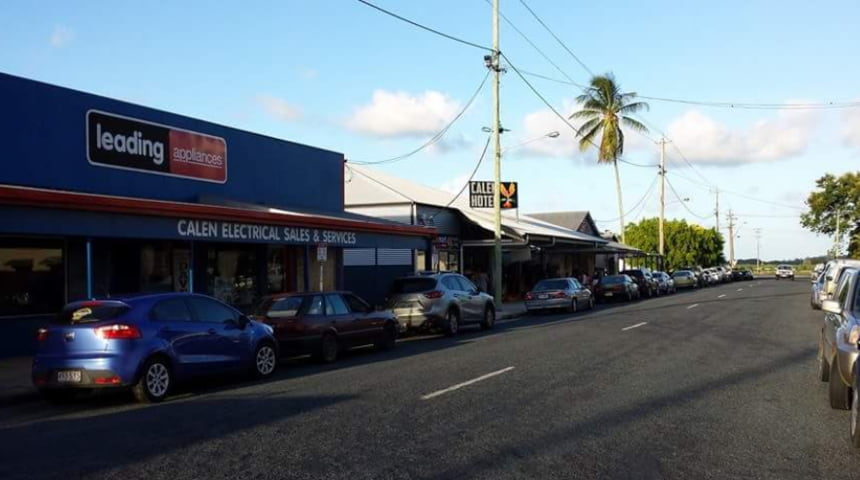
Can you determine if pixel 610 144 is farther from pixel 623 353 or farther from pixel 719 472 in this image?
pixel 719 472

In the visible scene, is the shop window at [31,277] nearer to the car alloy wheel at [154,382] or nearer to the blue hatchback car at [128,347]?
the blue hatchback car at [128,347]

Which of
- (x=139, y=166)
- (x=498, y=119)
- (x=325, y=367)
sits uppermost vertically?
(x=498, y=119)

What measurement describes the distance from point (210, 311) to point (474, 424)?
5.63 metres

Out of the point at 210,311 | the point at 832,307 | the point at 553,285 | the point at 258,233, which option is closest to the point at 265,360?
the point at 210,311

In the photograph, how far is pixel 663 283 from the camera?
→ 4753cm

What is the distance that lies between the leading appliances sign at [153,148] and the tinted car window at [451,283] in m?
6.56

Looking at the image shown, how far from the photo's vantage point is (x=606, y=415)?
938 centimetres

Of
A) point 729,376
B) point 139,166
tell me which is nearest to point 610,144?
point 139,166

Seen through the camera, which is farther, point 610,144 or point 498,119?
point 610,144

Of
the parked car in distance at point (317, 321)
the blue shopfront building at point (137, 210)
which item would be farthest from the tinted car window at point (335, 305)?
the blue shopfront building at point (137, 210)

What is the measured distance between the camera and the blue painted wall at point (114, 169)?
16.2 m

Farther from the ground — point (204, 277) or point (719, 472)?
point (204, 277)

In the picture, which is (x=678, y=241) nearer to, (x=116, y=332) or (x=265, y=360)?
(x=265, y=360)

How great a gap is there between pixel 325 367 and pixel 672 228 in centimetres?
7562
